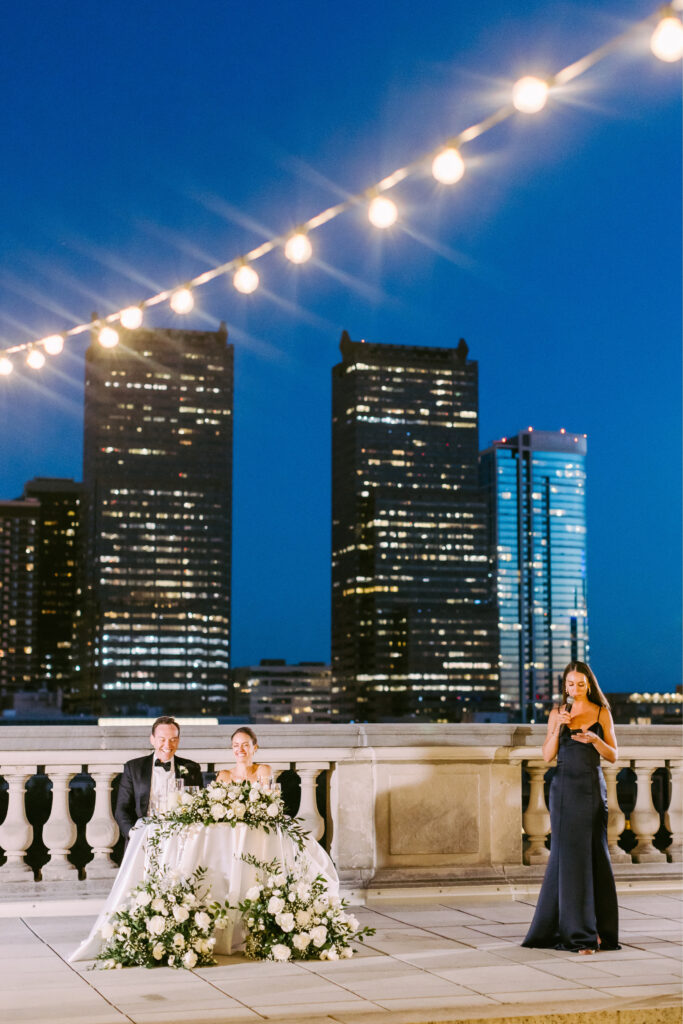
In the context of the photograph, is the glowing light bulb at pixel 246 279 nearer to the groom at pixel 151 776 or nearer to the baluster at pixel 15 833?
the groom at pixel 151 776

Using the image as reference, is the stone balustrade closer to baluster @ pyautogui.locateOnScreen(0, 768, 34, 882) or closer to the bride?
baluster @ pyautogui.locateOnScreen(0, 768, 34, 882)

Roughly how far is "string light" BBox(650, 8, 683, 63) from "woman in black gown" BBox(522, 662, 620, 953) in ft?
11.9

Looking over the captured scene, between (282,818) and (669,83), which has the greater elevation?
(669,83)

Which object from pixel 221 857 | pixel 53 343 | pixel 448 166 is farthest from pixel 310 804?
pixel 448 166

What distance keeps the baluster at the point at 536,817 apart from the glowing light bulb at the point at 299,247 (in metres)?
4.34

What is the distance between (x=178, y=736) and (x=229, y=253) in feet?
14.1

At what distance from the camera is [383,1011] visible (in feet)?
18.9

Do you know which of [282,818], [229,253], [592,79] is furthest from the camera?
[229,253]

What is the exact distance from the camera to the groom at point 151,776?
8133 millimetres

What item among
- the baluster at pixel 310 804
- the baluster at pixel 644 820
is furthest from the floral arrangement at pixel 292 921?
the baluster at pixel 644 820

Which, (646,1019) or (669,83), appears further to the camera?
(669,83)

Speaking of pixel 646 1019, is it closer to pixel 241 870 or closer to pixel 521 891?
pixel 241 870

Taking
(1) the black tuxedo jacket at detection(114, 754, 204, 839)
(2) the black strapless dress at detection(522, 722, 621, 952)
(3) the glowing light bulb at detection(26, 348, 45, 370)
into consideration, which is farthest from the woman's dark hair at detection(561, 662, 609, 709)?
(3) the glowing light bulb at detection(26, 348, 45, 370)

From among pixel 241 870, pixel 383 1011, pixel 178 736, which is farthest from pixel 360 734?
pixel 383 1011
